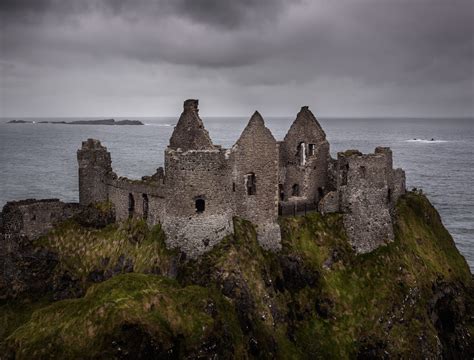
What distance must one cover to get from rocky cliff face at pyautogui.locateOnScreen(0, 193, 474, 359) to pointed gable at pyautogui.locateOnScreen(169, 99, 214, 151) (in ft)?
19.7

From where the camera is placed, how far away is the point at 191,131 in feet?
120

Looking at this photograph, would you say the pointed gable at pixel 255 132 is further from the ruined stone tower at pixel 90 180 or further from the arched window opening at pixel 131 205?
the ruined stone tower at pixel 90 180

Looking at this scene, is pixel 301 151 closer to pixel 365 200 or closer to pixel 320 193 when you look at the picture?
pixel 320 193

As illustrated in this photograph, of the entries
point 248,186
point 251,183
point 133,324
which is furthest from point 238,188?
point 133,324

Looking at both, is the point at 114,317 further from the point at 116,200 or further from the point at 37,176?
the point at 37,176

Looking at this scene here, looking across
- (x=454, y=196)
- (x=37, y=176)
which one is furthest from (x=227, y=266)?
(x=37, y=176)

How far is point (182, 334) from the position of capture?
27047 millimetres

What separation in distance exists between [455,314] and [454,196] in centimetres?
6342

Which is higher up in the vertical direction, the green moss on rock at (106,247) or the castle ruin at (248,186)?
the castle ruin at (248,186)

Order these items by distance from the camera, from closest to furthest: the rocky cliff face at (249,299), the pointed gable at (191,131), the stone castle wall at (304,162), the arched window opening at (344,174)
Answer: the rocky cliff face at (249,299), the pointed gable at (191,131), the arched window opening at (344,174), the stone castle wall at (304,162)

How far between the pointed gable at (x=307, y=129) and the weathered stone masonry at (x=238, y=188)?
0.27 ft

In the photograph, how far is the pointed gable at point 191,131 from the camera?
3634 cm

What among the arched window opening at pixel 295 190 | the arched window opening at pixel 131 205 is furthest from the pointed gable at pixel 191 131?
the arched window opening at pixel 295 190

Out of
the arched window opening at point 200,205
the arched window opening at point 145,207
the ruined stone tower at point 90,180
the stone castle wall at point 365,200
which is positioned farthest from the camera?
the ruined stone tower at point 90,180
